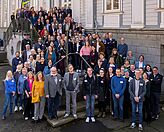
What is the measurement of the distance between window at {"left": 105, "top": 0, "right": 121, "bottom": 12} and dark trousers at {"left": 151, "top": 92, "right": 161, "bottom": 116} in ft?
23.0

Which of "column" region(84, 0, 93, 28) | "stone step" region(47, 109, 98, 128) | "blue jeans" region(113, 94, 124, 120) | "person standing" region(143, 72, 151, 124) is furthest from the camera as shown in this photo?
"column" region(84, 0, 93, 28)

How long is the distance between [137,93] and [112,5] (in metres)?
8.09

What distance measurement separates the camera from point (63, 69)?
12.5 m

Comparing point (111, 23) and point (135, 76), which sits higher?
point (111, 23)

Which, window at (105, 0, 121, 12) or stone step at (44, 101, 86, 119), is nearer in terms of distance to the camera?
stone step at (44, 101, 86, 119)

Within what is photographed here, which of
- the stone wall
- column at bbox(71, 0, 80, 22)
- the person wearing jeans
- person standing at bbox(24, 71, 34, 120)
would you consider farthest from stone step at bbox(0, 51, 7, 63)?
the person wearing jeans

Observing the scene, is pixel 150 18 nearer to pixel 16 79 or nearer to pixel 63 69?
pixel 63 69

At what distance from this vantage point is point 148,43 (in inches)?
521

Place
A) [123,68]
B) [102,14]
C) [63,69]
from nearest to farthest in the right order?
[123,68], [63,69], [102,14]

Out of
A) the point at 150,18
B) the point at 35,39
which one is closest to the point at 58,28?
the point at 35,39

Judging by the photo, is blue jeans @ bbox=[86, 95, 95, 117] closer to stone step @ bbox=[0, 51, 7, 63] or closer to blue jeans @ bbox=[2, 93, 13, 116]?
blue jeans @ bbox=[2, 93, 13, 116]

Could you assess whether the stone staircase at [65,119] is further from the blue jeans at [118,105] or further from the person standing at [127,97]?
the person standing at [127,97]

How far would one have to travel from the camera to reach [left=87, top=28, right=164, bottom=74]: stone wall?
12.6m

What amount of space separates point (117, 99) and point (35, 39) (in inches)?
340
